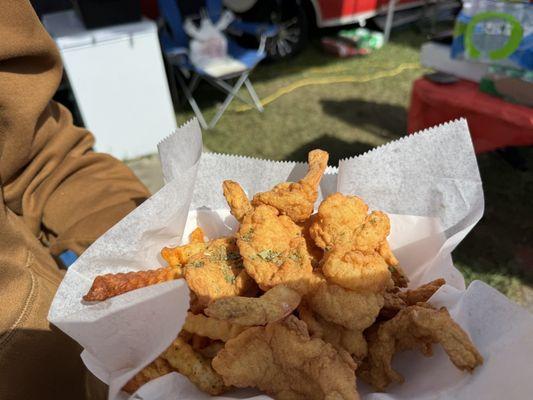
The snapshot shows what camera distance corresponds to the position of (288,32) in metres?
5.93

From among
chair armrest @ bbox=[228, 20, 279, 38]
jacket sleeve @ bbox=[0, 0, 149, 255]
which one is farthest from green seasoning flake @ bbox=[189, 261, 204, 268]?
chair armrest @ bbox=[228, 20, 279, 38]

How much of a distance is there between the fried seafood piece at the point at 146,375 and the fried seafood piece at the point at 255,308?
0.59 feet

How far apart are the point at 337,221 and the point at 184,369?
384 millimetres

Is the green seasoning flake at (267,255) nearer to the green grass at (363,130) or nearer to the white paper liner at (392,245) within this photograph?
the white paper liner at (392,245)

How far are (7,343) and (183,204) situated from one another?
Answer: 449mm

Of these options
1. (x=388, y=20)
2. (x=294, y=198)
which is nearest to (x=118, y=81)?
(x=294, y=198)

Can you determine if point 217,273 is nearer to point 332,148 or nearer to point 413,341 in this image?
point 413,341

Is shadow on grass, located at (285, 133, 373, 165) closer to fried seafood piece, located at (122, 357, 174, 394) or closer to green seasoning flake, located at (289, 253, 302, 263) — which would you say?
green seasoning flake, located at (289, 253, 302, 263)

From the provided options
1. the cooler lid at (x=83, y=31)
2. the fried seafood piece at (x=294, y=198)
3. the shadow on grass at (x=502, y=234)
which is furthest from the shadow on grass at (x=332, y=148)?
the fried seafood piece at (x=294, y=198)

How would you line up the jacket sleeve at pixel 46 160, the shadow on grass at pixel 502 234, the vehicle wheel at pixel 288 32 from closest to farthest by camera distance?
1. the jacket sleeve at pixel 46 160
2. the shadow on grass at pixel 502 234
3. the vehicle wheel at pixel 288 32

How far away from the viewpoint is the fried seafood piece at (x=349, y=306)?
0.76 meters

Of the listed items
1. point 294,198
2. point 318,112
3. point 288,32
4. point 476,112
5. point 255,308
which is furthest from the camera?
point 288,32

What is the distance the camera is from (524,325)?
28.8 inches

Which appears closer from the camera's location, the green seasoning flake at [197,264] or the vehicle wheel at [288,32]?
the green seasoning flake at [197,264]
